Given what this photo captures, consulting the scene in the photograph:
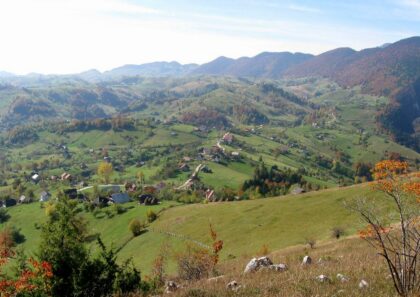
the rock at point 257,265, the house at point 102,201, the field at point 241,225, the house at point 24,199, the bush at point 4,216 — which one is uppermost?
the rock at point 257,265

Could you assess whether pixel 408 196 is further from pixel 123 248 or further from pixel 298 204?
pixel 123 248

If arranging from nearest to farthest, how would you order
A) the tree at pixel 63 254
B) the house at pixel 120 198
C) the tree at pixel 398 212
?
the tree at pixel 398 212, the tree at pixel 63 254, the house at pixel 120 198

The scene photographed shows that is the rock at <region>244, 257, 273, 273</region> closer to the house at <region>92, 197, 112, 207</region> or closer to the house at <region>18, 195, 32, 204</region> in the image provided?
the house at <region>92, 197, 112, 207</region>

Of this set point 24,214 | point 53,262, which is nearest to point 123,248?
point 24,214

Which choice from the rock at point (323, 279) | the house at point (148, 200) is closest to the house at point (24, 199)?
the house at point (148, 200)

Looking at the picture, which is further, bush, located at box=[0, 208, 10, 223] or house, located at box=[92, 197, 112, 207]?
house, located at box=[92, 197, 112, 207]

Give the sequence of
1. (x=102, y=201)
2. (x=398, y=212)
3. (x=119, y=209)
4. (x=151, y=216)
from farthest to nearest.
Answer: (x=102, y=201), (x=119, y=209), (x=151, y=216), (x=398, y=212)

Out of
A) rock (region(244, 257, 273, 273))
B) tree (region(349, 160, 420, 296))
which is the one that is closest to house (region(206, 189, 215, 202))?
rock (region(244, 257, 273, 273))

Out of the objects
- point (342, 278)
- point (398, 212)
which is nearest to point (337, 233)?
point (342, 278)

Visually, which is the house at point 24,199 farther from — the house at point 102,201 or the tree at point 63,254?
the tree at point 63,254

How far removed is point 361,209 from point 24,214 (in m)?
167

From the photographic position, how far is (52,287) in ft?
74.3

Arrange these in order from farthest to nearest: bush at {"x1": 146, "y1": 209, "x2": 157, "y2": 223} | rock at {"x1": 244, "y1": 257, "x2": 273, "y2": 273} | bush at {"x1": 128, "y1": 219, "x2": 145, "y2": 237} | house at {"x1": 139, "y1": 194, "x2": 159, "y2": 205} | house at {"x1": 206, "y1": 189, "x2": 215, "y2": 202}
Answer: house at {"x1": 206, "y1": 189, "x2": 215, "y2": 202} → house at {"x1": 139, "y1": 194, "x2": 159, "y2": 205} → bush at {"x1": 146, "y1": 209, "x2": 157, "y2": 223} → bush at {"x1": 128, "y1": 219, "x2": 145, "y2": 237} → rock at {"x1": 244, "y1": 257, "x2": 273, "y2": 273}

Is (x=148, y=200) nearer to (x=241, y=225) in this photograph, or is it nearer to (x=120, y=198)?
(x=120, y=198)
